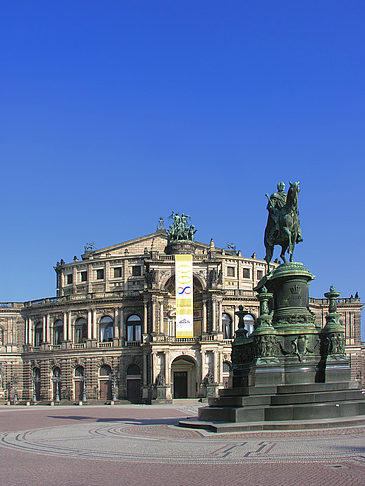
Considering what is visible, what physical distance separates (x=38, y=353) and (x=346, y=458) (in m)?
82.7

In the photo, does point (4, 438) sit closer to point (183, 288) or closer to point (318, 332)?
point (318, 332)

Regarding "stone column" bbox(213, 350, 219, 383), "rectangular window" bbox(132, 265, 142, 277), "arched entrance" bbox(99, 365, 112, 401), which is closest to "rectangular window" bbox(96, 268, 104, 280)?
"rectangular window" bbox(132, 265, 142, 277)

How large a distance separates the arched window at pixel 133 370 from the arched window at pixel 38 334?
16.6 meters

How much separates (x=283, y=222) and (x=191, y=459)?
13357 mm

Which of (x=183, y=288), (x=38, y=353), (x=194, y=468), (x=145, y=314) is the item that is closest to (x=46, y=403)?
(x=38, y=353)

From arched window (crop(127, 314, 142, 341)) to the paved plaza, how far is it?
65443mm

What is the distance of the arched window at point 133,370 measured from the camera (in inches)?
3366

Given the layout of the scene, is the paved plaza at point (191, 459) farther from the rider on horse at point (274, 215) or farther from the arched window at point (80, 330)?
the arched window at point (80, 330)

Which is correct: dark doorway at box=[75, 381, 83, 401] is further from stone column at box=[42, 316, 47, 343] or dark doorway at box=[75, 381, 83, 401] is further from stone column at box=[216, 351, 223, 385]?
stone column at box=[216, 351, 223, 385]

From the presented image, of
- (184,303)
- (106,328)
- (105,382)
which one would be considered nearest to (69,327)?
(106,328)

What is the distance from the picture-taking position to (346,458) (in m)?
15.2

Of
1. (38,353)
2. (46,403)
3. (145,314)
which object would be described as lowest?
(46,403)

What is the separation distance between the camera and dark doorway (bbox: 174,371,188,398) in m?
84.1

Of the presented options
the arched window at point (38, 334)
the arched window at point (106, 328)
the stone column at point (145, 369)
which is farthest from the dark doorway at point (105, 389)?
the arched window at point (38, 334)
